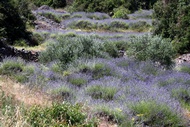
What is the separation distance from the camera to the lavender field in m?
5.69

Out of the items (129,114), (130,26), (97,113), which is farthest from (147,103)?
(130,26)

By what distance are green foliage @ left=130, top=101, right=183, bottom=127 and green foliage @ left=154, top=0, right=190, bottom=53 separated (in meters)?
8.90

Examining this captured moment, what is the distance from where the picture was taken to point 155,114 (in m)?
5.68

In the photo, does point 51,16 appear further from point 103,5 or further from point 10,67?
point 10,67

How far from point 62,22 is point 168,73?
16149mm

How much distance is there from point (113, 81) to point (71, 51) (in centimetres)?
275

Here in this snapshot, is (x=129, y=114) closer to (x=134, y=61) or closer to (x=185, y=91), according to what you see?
(x=185, y=91)

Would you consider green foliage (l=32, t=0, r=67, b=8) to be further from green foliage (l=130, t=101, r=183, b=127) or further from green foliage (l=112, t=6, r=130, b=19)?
green foliage (l=130, t=101, r=183, b=127)

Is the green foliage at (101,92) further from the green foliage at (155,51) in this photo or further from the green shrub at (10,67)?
the green foliage at (155,51)

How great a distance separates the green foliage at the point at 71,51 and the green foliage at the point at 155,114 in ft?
13.2

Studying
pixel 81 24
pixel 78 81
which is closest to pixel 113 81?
pixel 78 81

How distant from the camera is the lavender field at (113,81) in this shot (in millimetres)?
5691

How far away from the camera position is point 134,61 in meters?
10.3

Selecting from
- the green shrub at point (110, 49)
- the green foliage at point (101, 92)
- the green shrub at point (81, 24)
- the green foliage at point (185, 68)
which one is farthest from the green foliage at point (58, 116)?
the green shrub at point (81, 24)
